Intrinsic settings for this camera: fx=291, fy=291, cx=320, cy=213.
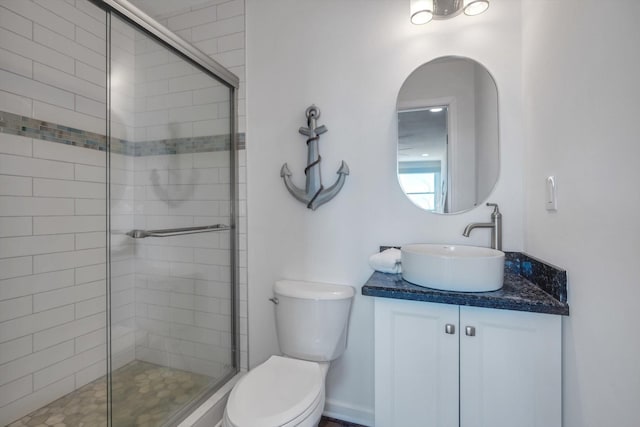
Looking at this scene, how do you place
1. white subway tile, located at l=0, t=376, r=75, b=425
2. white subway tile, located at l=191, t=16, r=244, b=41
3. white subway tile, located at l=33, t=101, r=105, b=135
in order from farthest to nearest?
1. white subway tile, located at l=191, t=16, r=244, b=41
2. white subway tile, located at l=33, t=101, r=105, b=135
3. white subway tile, located at l=0, t=376, r=75, b=425

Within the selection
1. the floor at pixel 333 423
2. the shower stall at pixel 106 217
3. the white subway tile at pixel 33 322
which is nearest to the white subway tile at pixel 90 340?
the shower stall at pixel 106 217

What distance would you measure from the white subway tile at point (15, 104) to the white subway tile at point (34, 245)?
56 centimetres

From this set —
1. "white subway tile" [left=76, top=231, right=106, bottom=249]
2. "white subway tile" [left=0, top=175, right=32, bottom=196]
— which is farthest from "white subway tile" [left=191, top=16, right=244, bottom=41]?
"white subway tile" [left=76, top=231, right=106, bottom=249]

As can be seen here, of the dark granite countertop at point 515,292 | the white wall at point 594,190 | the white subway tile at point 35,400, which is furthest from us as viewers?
the white subway tile at point 35,400

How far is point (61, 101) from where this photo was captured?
146 centimetres

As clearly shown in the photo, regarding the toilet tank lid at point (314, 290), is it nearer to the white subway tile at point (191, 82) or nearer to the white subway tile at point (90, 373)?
the white subway tile at point (90, 373)

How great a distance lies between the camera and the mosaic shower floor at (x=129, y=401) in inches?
50.1

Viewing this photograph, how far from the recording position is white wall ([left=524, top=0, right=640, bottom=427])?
0.62 meters

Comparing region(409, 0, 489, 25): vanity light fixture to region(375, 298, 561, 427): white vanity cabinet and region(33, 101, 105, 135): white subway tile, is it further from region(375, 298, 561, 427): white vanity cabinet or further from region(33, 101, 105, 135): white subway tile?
region(33, 101, 105, 135): white subway tile

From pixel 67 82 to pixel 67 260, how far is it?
90 cm

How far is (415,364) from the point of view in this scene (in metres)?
1.06

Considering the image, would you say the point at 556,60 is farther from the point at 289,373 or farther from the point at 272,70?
the point at 289,373

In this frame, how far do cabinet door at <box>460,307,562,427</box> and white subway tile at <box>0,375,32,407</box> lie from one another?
1.89m

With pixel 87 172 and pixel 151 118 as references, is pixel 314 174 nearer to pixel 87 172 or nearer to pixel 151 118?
pixel 151 118
